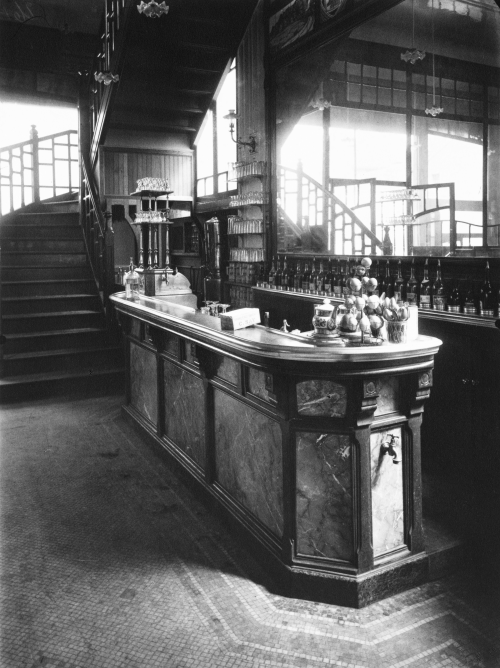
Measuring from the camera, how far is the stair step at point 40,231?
9.13 meters

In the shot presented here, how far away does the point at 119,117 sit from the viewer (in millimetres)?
8914

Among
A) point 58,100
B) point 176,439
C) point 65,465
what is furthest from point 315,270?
point 58,100

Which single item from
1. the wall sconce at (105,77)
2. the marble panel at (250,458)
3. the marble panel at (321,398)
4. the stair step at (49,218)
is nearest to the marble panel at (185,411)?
the marble panel at (250,458)

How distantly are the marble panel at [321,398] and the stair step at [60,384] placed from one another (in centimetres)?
461

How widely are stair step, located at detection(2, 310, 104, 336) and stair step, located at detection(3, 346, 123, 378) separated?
18.0 inches

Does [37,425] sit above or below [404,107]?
below

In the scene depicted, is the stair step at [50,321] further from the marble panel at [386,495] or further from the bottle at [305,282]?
the marble panel at [386,495]

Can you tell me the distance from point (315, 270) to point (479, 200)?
196 centimetres

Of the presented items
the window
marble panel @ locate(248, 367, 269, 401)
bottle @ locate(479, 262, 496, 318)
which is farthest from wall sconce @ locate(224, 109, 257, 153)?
marble panel @ locate(248, 367, 269, 401)

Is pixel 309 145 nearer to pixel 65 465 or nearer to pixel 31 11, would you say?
pixel 31 11

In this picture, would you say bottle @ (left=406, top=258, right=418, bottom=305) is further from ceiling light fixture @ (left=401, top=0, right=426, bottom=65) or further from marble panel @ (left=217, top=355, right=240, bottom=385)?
ceiling light fixture @ (left=401, top=0, right=426, bottom=65)

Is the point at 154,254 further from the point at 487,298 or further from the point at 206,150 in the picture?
the point at 206,150

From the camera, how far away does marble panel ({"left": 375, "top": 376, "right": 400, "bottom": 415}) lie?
2830 millimetres

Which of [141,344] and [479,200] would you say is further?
[479,200]
